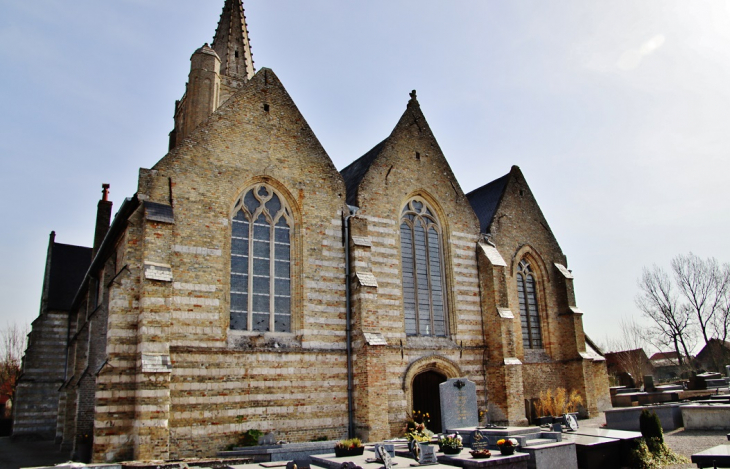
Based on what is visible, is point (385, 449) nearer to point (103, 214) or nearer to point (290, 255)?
point (290, 255)

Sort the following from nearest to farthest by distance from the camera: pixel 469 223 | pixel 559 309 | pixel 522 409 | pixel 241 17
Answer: pixel 522 409, pixel 469 223, pixel 559 309, pixel 241 17

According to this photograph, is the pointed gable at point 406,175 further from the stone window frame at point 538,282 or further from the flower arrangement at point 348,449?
the flower arrangement at point 348,449

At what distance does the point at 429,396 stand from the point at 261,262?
7752 mm

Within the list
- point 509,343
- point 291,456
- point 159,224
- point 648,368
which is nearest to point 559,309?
point 509,343

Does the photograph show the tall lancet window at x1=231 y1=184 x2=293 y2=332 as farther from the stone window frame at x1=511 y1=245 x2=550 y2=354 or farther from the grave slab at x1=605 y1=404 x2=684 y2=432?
the grave slab at x1=605 y1=404 x2=684 y2=432

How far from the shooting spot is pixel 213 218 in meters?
17.1

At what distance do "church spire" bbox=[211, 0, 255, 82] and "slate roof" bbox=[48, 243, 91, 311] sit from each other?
1492 centimetres

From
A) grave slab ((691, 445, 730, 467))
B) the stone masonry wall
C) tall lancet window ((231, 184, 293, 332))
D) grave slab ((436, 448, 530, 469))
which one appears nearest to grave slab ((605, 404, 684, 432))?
grave slab ((691, 445, 730, 467))

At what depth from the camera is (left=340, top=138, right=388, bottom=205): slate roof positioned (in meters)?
20.9

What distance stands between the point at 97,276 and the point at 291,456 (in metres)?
12.3

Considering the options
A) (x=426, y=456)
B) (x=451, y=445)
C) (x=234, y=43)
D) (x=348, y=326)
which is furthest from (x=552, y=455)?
(x=234, y=43)

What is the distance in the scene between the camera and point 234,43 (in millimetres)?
30109

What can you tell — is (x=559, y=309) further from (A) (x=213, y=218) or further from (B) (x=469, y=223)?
(A) (x=213, y=218)

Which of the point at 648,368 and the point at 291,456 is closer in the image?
the point at 291,456
